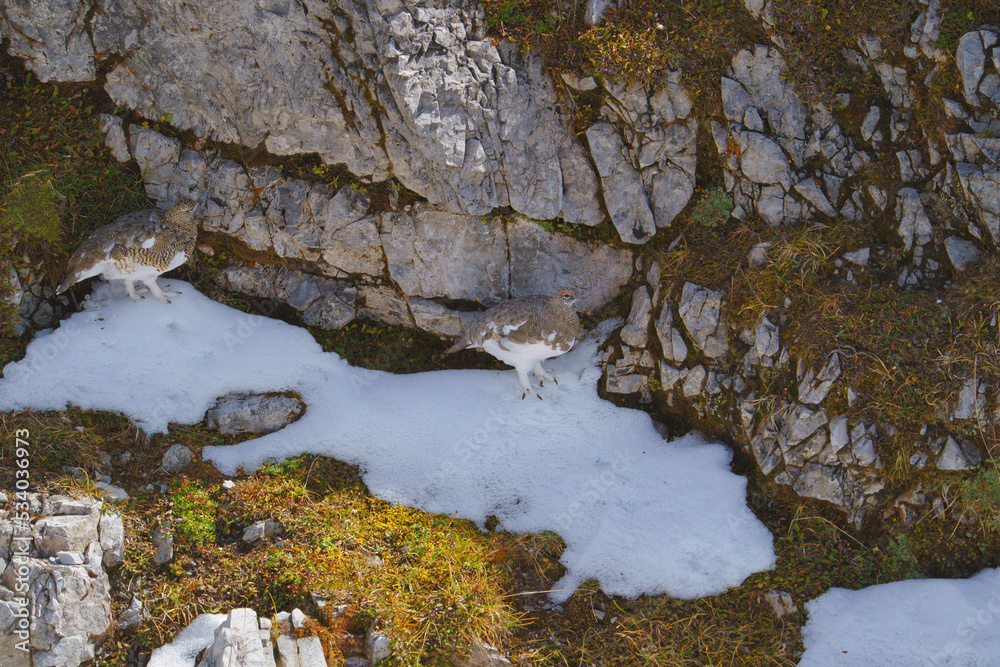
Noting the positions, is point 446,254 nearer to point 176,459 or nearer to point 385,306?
point 385,306

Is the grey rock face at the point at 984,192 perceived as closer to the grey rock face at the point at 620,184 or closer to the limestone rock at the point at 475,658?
the grey rock face at the point at 620,184

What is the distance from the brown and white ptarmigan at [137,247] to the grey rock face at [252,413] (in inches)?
67.2

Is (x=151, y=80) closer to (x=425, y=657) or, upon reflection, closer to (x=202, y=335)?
(x=202, y=335)

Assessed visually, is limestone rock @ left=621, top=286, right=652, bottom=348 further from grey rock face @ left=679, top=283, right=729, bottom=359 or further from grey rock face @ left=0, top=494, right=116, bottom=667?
grey rock face @ left=0, top=494, right=116, bottom=667

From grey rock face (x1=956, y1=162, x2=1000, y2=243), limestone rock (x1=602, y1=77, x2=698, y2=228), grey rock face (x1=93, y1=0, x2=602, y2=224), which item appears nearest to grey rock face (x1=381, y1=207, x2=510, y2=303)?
grey rock face (x1=93, y1=0, x2=602, y2=224)

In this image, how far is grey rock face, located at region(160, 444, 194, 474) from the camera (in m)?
6.37

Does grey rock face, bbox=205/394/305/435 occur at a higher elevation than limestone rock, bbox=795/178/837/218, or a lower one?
lower

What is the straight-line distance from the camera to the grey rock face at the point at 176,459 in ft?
20.9

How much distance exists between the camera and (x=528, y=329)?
21.9 ft

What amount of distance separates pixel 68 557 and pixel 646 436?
5.53m

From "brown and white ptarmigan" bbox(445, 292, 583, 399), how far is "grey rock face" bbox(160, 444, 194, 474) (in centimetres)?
316

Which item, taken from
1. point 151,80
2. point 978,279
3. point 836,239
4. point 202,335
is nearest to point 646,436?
point 836,239

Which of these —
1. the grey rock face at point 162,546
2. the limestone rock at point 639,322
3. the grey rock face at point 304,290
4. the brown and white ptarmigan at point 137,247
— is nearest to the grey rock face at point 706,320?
the limestone rock at point 639,322

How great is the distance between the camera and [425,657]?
5305 mm
